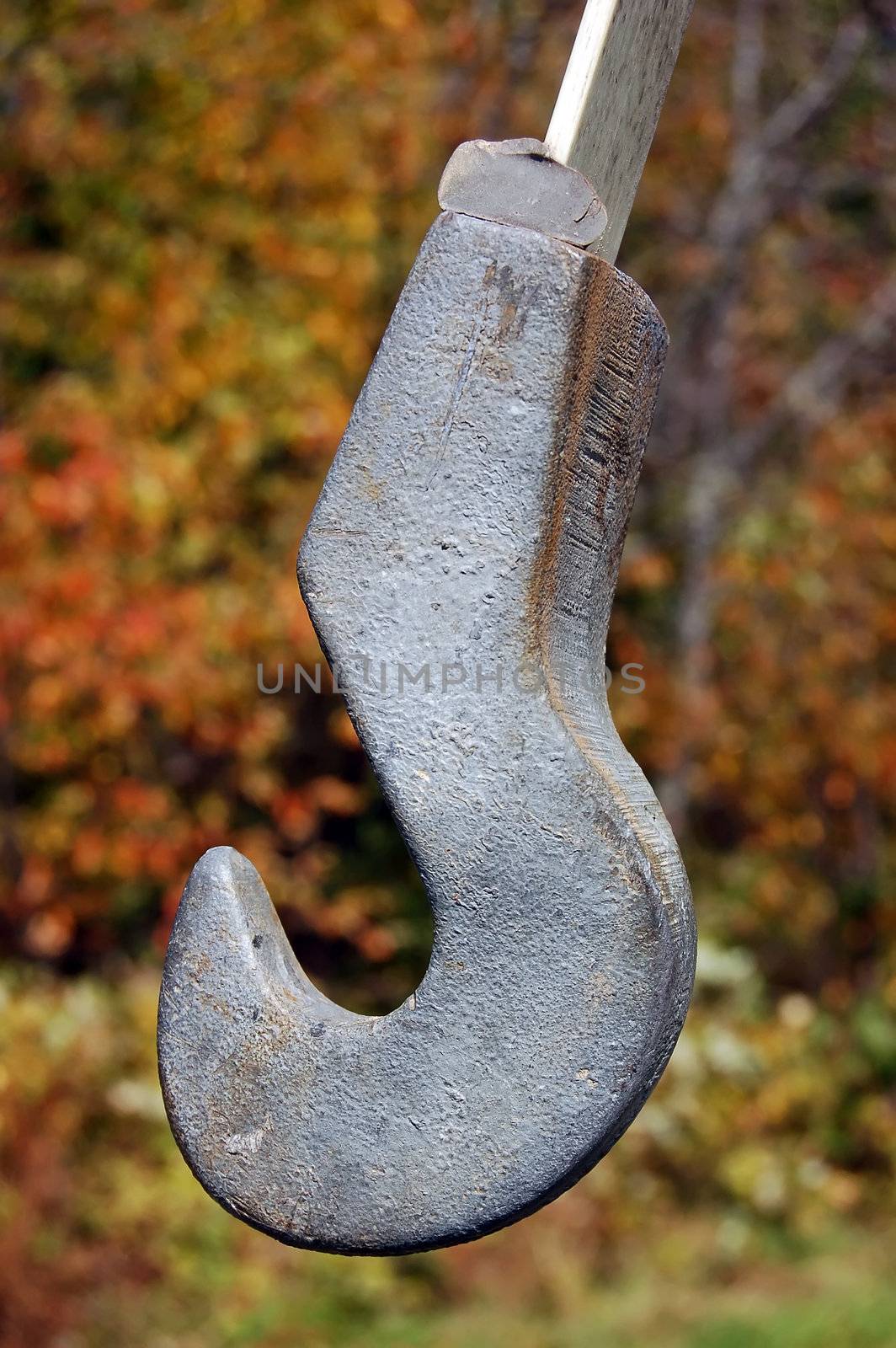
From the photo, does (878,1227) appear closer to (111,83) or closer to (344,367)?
(344,367)

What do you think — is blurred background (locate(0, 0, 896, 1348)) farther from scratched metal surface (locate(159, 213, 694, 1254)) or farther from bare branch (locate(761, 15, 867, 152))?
scratched metal surface (locate(159, 213, 694, 1254))

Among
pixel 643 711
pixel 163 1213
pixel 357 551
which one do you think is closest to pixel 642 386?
pixel 357 551

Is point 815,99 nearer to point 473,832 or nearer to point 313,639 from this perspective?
point 313,639

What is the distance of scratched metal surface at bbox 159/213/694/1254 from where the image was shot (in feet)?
3.43

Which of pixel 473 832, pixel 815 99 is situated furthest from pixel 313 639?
pixel 473 832

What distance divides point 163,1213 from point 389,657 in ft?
13.1

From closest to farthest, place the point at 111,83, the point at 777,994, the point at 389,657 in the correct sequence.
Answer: the point at 389,657 → the point at 111,83 → the point at 777,994

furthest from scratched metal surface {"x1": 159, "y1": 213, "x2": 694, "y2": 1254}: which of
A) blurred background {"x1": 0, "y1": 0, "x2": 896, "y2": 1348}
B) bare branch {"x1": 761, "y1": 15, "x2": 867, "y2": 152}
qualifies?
bare branch {"x1": 761, "y1": 15, "x2": 867, "y2": 152}

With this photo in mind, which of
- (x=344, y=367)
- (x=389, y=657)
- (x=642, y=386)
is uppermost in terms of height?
(x=642, y=386)

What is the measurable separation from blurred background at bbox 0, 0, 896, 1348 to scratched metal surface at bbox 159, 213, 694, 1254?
10.5 feet

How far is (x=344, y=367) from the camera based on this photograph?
5559 mm

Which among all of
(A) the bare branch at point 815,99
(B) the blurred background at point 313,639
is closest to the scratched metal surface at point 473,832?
(B) the blurred background at point 313,639

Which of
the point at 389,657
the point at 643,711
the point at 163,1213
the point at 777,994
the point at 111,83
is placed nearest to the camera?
the point at 389,657

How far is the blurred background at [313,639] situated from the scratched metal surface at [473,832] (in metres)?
3.20
